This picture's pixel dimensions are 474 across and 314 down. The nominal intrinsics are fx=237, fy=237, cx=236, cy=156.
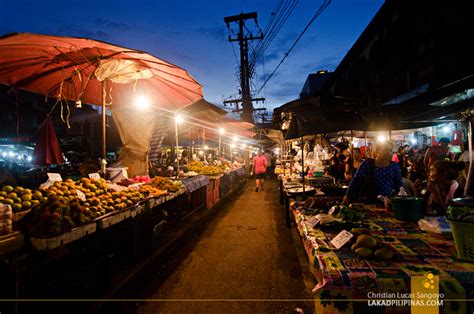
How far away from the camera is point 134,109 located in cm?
687

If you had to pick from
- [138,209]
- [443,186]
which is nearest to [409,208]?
[443,186]

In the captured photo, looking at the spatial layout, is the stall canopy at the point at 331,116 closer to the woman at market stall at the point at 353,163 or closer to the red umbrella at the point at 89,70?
the woman at market stall at the point at 353,163

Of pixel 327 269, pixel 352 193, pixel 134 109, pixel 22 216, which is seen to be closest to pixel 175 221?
pixel 134 109

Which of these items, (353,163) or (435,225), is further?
(353,163)

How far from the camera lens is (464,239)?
5.98ft

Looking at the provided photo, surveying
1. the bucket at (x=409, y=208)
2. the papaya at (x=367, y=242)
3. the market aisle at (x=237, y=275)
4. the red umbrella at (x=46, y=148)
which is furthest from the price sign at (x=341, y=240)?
the red umbrella at (x=46, y=148)

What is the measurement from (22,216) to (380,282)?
388cm

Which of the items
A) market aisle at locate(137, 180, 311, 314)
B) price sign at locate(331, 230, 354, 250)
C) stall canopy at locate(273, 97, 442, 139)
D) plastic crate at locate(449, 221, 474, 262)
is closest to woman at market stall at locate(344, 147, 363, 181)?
stall canopy at locate(273, 97, 442, 139)

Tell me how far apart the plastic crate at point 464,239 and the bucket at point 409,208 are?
3.44 feet

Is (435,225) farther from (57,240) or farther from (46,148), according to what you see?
(46,148)

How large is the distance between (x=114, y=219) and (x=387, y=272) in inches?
139

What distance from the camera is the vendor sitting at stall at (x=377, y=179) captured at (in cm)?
405

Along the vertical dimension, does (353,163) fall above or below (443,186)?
above

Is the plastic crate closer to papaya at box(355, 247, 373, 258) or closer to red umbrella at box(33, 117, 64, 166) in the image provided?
papaya at box(355, 247, 373, 258)
